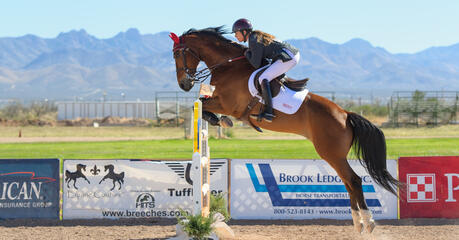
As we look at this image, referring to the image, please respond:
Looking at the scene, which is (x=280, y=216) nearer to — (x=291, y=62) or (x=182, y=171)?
(x=182, y=171)

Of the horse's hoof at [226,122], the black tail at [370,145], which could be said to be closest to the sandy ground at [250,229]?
the black tail at [370,145]

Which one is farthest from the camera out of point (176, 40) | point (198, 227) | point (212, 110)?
point (176, 40)

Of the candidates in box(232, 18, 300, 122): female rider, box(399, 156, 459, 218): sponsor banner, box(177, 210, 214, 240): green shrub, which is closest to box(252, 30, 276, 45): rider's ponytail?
box(232, 18, 300, 122): female rider

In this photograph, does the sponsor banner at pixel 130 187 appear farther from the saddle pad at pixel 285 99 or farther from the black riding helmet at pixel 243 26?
the black riding helmet at pixel 243 26

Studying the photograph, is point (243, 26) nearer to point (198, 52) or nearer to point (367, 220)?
point (198, 52)

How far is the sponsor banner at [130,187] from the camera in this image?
1120 centimetres

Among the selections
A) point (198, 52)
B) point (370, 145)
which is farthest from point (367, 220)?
point (198, 52)

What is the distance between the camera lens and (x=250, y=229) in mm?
10406

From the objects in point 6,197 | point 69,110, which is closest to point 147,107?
point 69,110

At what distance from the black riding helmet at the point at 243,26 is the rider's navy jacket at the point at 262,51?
11 centimetres

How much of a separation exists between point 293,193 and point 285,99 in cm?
362

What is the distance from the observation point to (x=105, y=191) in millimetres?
11219

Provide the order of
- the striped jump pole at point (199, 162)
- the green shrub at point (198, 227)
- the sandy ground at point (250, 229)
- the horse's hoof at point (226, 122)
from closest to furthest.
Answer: the striped jump pole at point (199, 162)
the horse's hoof at point (226, 122)
the green shrub at point (198, 227)
the sandy ground at point (250, 229)

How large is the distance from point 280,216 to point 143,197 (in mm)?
2658
